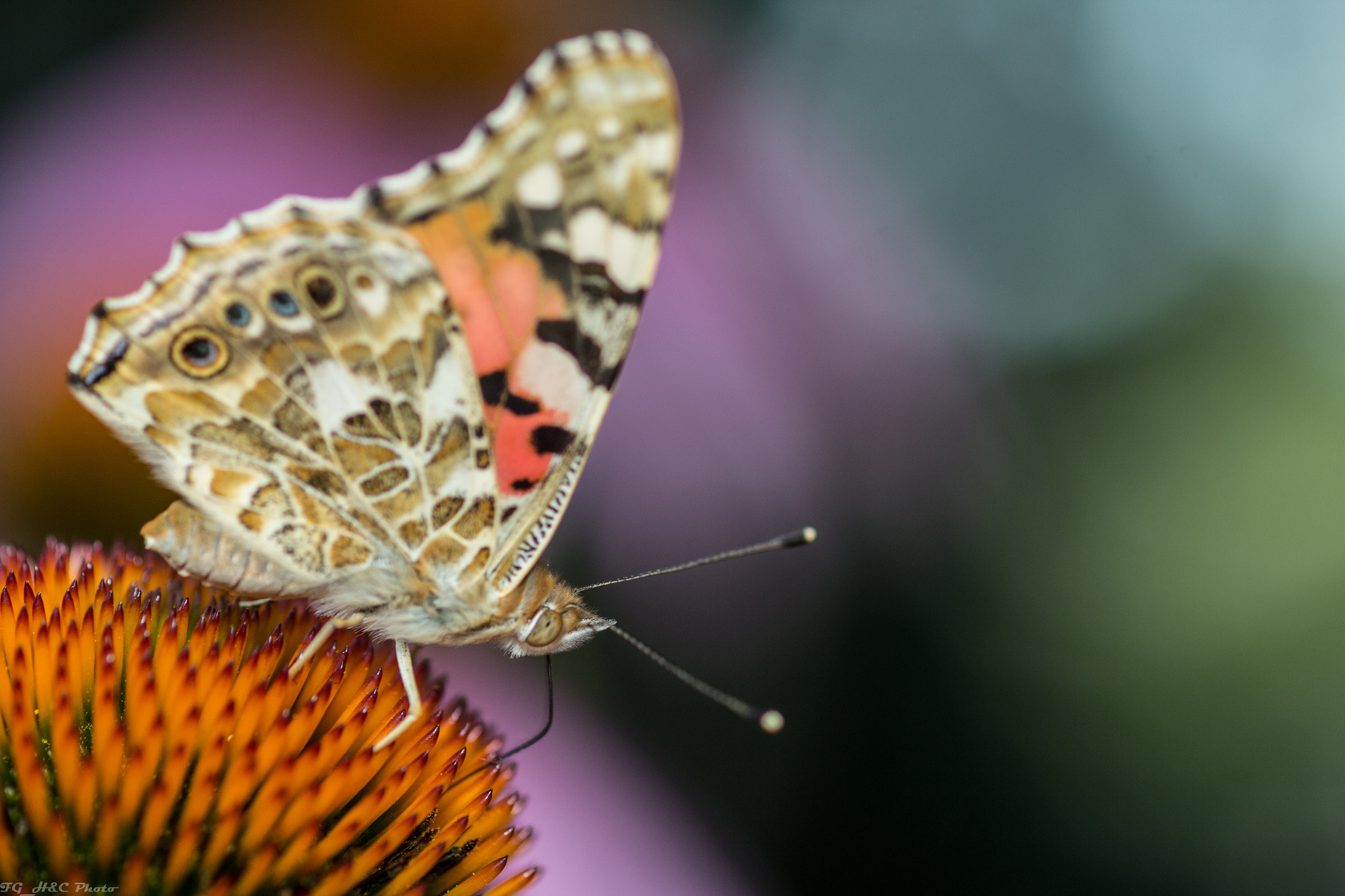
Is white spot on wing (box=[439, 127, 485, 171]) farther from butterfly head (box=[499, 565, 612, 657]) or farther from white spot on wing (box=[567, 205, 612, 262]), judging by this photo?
butterfly head (box=[499, 565, 612, 657])

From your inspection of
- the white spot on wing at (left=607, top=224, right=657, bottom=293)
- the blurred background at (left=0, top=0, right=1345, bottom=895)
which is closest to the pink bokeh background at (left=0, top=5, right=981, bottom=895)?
the blurred background at (left=0, top=0, right=1345, bottom=895)

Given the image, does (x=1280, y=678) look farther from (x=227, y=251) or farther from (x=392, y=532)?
(x=227, y=251)

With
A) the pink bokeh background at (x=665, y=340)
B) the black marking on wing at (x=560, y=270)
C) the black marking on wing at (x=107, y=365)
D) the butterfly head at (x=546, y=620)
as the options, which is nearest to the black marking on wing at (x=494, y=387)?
the black marking on wing at (x=560, y=270)

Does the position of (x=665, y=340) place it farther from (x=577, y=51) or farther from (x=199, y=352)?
(x=199, y=352)

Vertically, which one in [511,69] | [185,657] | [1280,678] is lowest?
[1280,678]

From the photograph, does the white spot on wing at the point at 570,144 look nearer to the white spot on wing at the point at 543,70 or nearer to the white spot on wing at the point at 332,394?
the white spot on wing at the point at 543,70

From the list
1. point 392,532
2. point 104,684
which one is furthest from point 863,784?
point 104,684
